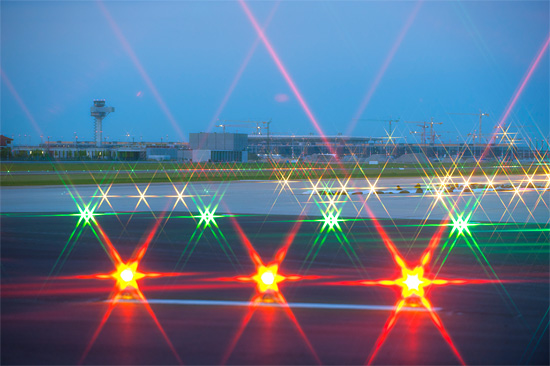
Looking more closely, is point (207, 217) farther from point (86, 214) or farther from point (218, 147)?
point (218, 147)

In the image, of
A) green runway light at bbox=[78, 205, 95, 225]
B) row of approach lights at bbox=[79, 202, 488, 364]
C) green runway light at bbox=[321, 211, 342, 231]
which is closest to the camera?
row of approach lights at bbox=[79, 202, 488, 364]

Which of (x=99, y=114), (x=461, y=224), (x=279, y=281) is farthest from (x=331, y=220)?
(x=99, y=114)

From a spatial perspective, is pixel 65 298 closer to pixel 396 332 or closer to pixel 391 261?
pixel 396 332

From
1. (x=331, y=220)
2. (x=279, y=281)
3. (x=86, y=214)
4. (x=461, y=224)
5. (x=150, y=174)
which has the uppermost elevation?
(x=150, y=174)

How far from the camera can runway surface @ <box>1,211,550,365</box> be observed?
6402 mm

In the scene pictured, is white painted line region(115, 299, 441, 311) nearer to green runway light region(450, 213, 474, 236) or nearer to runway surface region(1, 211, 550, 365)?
runway surface region(1, 211, 550, 365)

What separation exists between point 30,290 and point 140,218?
10570 millimetres

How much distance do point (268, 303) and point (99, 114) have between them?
176 m

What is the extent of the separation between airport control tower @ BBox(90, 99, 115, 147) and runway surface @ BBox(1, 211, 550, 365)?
16780 cm

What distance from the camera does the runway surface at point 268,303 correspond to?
6.40 meters

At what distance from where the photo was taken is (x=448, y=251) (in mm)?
13031

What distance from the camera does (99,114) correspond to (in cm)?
17612

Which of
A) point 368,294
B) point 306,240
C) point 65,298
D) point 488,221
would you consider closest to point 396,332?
point 368,294

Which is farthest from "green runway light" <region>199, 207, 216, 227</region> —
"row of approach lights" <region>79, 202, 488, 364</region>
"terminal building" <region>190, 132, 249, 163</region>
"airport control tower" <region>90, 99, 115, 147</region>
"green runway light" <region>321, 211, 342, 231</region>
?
"airport control tower" <region>90, 99, 115, 147</region>
